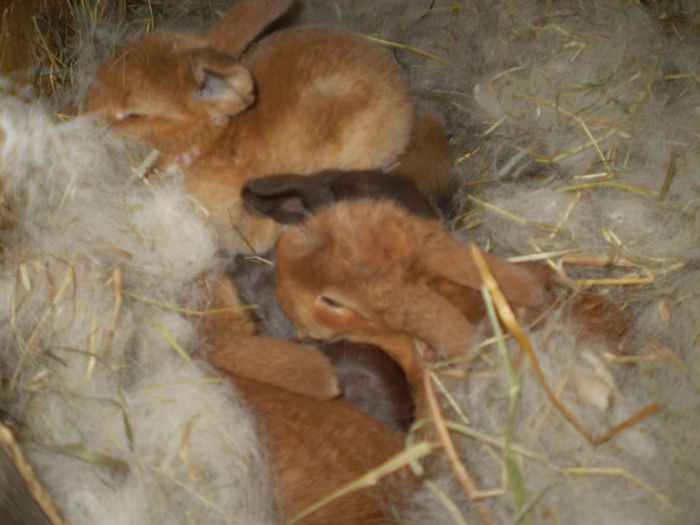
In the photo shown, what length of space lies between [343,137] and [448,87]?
819 millimetres

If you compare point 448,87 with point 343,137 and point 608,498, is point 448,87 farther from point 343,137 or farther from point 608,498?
point 608,498

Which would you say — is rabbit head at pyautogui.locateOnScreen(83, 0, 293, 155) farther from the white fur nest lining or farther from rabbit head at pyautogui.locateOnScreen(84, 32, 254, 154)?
the white fur nest lining

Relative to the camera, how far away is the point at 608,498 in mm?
1607

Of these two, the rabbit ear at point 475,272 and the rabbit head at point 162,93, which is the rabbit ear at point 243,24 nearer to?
the rabbit head at point 162,93

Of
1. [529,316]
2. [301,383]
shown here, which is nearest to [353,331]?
[301,383]

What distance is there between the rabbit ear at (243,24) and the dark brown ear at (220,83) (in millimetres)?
304

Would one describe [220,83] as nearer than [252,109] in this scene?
Yes

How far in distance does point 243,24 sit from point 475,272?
4.78 feet

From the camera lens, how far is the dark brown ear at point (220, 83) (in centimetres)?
205

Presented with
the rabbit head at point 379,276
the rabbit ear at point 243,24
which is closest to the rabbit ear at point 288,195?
the rabbit head at point 379,276

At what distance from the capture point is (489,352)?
1.84 metres

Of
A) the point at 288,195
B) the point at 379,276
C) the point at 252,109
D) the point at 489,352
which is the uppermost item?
the point at 252,109

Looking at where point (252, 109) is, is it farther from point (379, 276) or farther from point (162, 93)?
point (379, 276)

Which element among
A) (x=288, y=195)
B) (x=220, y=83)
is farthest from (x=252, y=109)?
(x=288, y=195)
